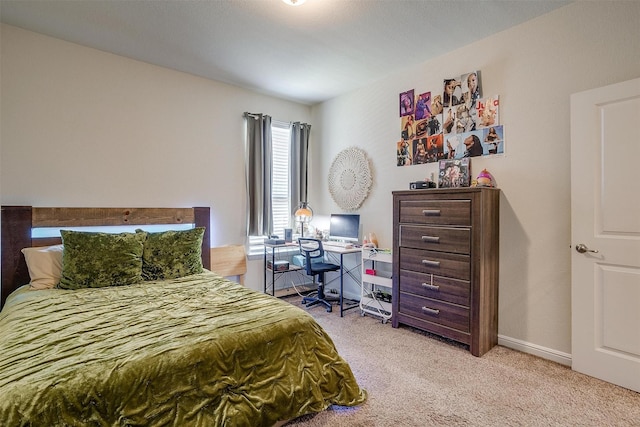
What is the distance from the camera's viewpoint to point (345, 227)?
401 cm

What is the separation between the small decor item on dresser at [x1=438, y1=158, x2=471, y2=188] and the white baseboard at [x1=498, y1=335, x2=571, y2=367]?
139cm

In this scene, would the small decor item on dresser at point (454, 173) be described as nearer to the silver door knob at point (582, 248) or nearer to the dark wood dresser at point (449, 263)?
the dark wood dresser at point (449, 263)

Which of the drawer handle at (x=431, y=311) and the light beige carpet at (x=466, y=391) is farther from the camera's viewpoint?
the drawer handle at (x=431, y=311)

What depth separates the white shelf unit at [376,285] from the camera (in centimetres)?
335

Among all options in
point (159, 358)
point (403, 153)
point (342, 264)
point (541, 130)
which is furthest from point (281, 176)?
point (159, 358)

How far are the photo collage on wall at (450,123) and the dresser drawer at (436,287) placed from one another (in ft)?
3.86

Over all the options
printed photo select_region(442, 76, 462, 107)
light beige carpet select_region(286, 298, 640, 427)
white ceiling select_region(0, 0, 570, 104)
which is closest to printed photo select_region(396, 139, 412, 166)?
printed photo select_region(442, 76, 462, 107)

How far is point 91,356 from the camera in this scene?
136cm

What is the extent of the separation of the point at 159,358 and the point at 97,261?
1568 millimetres

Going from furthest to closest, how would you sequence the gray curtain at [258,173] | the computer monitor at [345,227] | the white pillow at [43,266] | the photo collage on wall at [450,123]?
the gray curtain at [258,173]
the computer monitor at [345,227]
the photo collage on wall at [450,123]
the white pillow at [43,266]

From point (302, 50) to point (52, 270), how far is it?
2.86 metres

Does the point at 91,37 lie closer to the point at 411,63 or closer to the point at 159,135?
the point at 159,135

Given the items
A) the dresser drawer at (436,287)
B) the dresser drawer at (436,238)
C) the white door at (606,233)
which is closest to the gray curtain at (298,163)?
the dresser drawer at (436,238)

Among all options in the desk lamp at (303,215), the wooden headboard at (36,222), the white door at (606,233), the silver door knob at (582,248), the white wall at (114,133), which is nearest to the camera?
the white door at (606,233)
